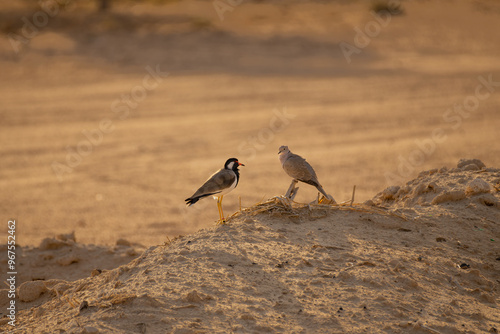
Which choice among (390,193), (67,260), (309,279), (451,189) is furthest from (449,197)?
(67,260)

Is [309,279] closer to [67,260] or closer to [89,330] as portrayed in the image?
[89,330]

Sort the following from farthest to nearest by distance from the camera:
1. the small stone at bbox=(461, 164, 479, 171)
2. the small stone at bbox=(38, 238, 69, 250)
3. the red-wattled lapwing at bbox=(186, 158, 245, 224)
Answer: the small stone at bbox=(38, 238, 69, 250) < the small stone at bbox=(461, 164, 479, 171) < the red-wattled lapwing at bbox=(186, 158, 245, 224)

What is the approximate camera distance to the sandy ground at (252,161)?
4465mm

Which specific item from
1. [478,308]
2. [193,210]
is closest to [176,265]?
[478,308]

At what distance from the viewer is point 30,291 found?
595 centimetres

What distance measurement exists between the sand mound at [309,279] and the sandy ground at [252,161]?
17mm

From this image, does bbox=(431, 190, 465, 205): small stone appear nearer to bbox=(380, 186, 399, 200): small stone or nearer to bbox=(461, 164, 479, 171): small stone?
bbox=(380, 186, 399, 200): small stone

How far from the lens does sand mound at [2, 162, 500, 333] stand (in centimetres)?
417

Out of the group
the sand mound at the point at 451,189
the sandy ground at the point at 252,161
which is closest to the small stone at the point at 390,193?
the sand mound at the point at 451,189

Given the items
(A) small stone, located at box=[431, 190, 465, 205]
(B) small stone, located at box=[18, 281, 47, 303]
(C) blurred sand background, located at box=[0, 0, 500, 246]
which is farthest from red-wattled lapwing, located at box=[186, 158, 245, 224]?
(C) blurred sand background, located at box=[0, 0, 500, 246]

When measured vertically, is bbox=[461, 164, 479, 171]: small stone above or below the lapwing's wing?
below

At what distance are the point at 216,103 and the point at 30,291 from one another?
39.0 feet

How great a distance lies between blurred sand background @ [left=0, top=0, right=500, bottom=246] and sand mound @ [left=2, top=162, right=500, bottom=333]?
3800 millimetres

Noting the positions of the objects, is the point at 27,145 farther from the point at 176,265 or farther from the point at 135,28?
the point at 135,28
